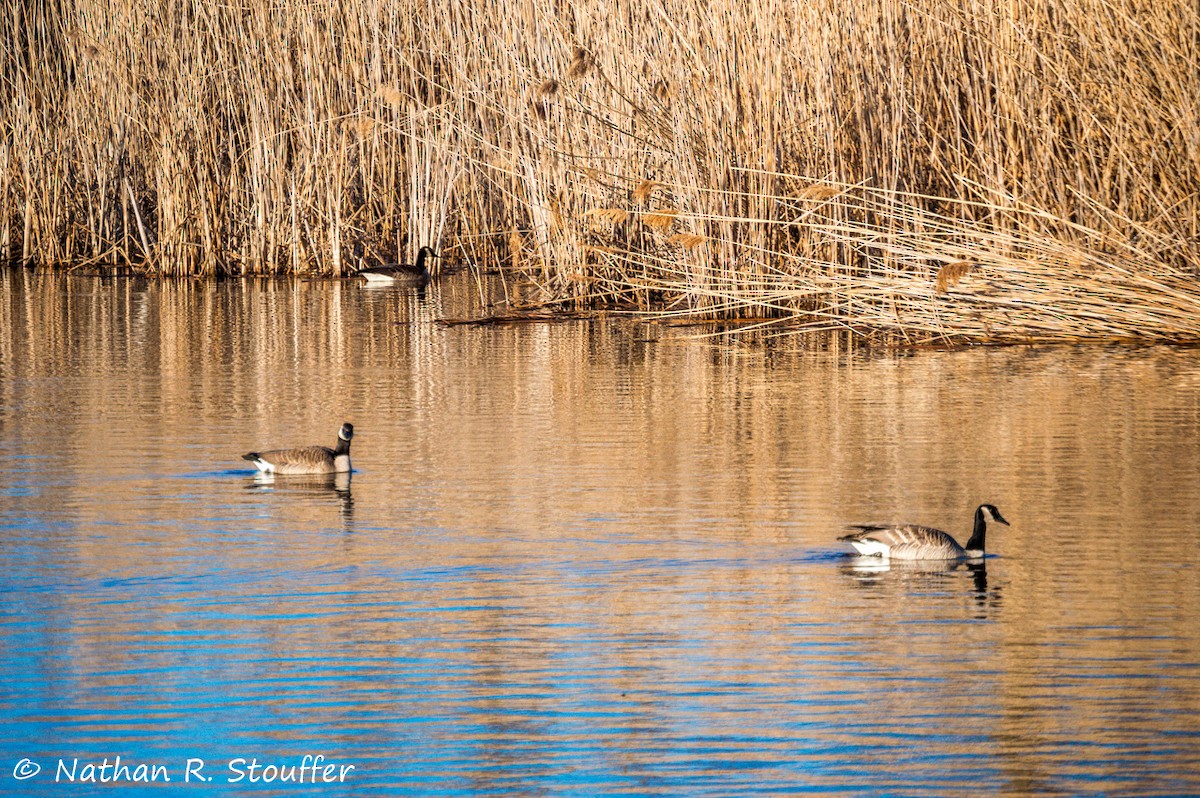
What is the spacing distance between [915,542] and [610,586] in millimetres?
1077

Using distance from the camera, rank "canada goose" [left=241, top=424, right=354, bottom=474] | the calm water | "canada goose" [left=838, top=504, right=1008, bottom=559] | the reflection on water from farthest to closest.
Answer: "canada goose" [left=241, top=424, right=354, bottom=474] → the reflection on water → "canada goose" [left=838, top=504, right=1008, bottom=559] → the calm water

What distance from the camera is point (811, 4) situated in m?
13.4

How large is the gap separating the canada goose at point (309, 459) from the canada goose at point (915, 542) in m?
2.66

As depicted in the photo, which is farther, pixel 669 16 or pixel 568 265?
pixel 568 265

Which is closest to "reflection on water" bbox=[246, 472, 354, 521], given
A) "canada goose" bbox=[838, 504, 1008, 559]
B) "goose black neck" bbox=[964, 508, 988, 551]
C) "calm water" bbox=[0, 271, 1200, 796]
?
"calm water" bbox=[0, 271, 1200, 796]

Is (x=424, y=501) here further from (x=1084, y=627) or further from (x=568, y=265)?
(x=568, y=265)

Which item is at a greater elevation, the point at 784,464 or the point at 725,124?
the point at 725,124

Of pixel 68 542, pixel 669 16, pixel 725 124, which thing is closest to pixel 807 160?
pixel 725 124

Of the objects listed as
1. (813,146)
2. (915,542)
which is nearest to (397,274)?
(813,146)

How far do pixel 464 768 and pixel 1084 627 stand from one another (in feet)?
6.73

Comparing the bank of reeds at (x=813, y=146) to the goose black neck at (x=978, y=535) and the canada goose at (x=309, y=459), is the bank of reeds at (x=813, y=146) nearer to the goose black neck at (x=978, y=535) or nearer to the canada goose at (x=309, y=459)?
the canada goose at (x=309, y=459)

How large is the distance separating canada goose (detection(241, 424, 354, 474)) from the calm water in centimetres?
8

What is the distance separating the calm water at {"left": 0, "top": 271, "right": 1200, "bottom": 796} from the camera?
4543 millimetres

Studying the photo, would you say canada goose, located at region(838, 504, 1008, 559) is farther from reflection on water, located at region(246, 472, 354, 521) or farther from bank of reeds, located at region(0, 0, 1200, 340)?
bank of reeds, located at region(0, 0, 1200, 340)
